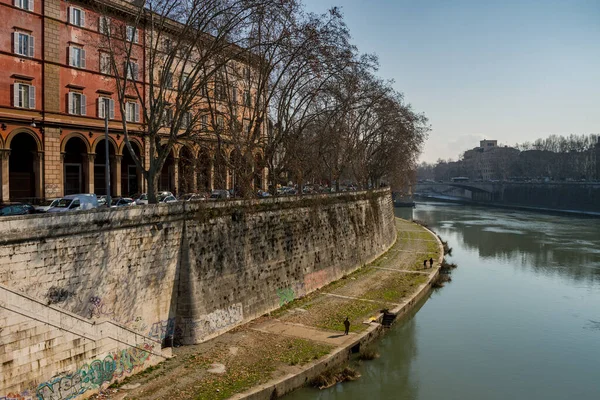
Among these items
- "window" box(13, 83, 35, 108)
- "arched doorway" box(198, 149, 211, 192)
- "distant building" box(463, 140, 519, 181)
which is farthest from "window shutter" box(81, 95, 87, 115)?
"distant building" box(463, 140, 519, 181)

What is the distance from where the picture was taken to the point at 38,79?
979 inches

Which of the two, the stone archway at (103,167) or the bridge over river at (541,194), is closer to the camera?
the stone archway at (103,167)

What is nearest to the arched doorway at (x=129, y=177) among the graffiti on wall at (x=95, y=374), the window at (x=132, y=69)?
the window at (x=132, y=69)

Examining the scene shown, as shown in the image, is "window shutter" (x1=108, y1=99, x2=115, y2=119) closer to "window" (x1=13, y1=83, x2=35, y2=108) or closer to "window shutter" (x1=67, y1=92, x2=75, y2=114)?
"window shutter" (x1=67, y1=92, x2=75, y2=114)

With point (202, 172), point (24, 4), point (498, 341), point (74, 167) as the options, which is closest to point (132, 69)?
point (202, 172)

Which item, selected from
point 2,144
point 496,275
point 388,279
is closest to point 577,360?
point 388,279

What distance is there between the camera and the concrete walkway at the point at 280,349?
1102 centimetres

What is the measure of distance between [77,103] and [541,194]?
3067 inches

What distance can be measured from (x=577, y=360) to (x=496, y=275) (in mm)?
14055

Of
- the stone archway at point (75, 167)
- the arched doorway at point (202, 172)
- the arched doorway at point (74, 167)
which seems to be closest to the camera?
the arched doorway at point (202, 172)

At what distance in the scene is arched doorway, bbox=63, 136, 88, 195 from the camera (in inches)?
1136

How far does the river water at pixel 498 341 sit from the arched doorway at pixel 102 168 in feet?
68.2

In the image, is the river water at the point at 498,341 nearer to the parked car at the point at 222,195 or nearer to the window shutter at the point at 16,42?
the parked car at the point at 222,195

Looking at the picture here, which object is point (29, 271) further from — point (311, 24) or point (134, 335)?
point (311, 24)
